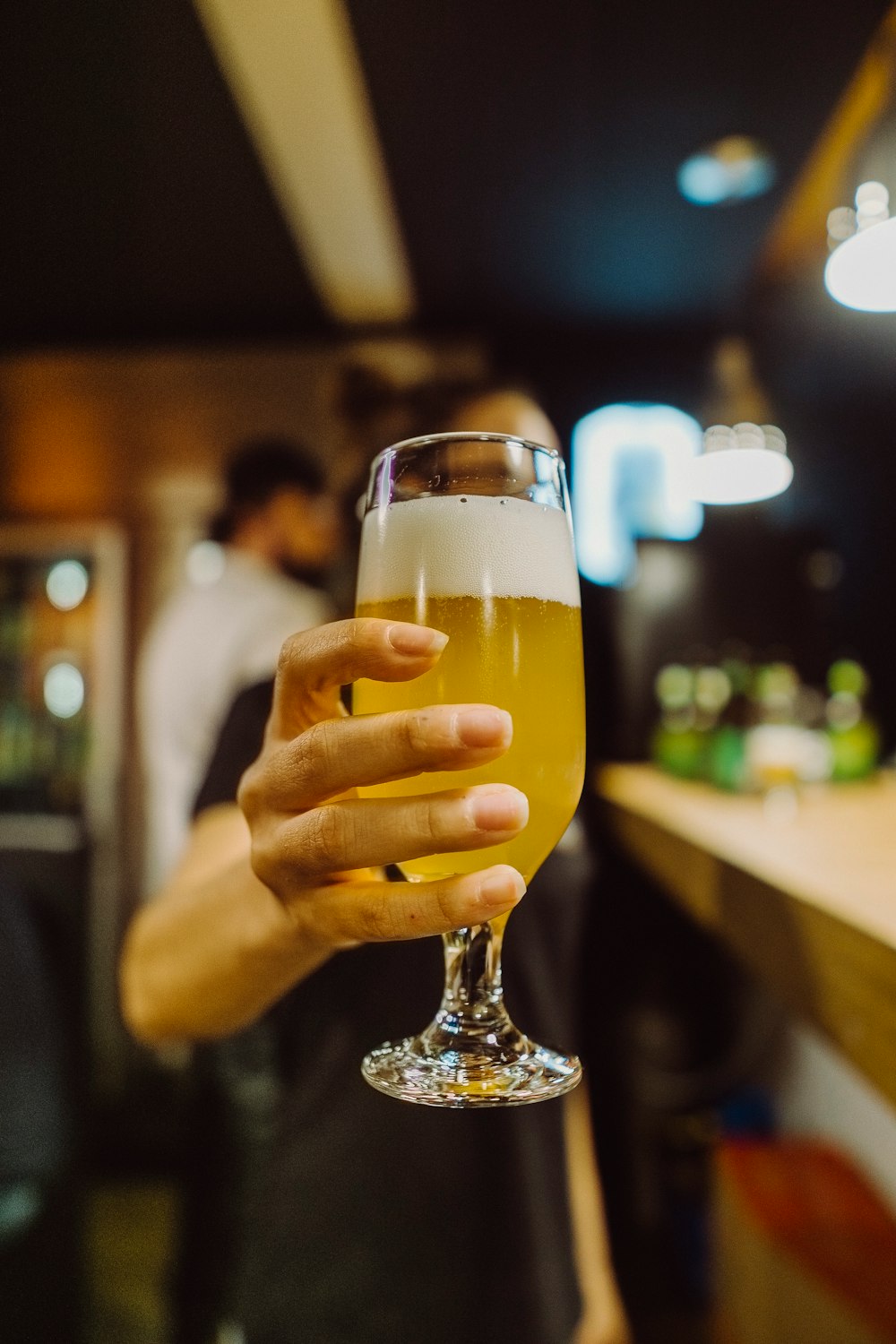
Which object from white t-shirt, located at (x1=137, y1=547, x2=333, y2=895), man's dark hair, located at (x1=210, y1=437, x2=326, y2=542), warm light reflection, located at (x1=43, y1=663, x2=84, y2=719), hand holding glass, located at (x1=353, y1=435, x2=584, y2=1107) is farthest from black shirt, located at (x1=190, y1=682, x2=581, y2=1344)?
warm light reflection, located at (x1=43, y1=663, x2=84, y2=719)

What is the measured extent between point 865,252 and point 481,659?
50.1 inches

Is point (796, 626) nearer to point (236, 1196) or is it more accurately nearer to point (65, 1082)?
point (236, 1196)

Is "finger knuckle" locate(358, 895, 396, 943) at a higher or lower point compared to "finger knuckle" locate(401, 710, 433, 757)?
lower

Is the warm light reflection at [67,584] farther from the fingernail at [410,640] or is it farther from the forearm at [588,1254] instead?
the fingernail at [410,640]

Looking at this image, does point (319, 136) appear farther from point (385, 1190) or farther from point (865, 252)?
point (385, 1190)

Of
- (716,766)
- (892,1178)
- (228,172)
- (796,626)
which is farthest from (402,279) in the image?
(892,1178)

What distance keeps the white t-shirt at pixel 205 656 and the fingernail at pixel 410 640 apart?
142 cm

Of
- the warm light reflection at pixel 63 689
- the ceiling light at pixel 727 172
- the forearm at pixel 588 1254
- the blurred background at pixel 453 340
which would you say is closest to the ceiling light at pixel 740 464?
the blurred background at pixel 453 340

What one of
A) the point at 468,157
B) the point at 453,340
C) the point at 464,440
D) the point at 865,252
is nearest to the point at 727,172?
the point at 468,157

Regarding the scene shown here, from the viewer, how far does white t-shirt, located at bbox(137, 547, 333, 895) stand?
1981 mm

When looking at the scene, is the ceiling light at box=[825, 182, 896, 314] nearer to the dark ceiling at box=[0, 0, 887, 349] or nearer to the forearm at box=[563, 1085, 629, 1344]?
the dark ceiling at box=[0, 0, 887, 349]

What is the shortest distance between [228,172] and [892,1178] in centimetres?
289

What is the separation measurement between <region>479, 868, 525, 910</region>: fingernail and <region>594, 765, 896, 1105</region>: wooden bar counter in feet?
1.22

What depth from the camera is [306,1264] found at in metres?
0.89
